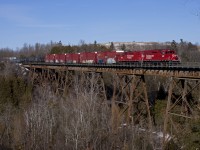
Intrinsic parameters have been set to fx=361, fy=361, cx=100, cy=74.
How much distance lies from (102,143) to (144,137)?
11.0 feet

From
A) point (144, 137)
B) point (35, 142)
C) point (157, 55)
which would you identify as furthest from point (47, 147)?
point (157, 55)

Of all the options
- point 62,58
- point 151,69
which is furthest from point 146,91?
point 62,58

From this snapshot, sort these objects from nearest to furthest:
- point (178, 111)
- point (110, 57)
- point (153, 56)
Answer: point (178, 111), point (153, 56), point (110, 57)

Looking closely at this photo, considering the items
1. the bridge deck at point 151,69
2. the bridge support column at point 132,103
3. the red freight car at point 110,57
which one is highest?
the red freight car at point 110,57

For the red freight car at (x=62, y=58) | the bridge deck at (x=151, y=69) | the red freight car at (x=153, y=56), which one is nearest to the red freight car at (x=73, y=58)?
the red freight car at (x=62, y=58)

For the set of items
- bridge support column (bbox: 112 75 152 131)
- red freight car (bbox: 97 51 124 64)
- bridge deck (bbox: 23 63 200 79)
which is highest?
red freight car (bbox: 97 51 124 64)

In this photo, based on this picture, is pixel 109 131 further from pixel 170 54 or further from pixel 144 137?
pixel 170 54

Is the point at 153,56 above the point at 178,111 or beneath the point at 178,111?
above

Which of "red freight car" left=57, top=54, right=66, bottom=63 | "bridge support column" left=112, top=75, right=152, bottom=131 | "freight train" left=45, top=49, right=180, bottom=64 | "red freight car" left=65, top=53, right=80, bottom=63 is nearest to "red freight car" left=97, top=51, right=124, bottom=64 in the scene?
"freight train" left=45, top=49, right=180, bottom=64

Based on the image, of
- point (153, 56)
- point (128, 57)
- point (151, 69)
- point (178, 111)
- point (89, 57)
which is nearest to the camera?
point (151, 69)

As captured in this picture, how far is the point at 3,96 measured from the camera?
47.3 metres

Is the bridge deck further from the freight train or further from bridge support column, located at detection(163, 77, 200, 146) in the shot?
the freight train

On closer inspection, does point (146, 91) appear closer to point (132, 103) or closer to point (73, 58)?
point (132, 103)

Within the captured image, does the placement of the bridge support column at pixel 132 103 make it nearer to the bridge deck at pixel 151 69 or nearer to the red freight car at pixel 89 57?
the bridge deck at pixel 151 69
